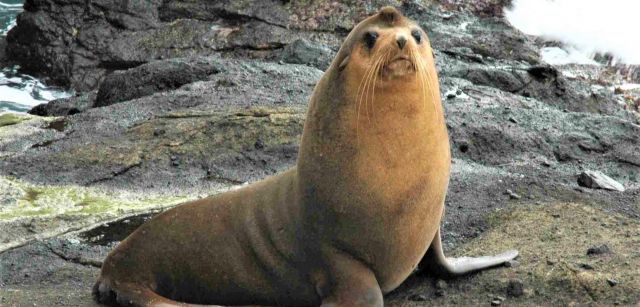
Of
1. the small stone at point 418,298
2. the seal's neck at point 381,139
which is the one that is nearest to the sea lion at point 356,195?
the seal's neck at point 381,139

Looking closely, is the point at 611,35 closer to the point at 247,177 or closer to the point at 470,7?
the point at 470,7

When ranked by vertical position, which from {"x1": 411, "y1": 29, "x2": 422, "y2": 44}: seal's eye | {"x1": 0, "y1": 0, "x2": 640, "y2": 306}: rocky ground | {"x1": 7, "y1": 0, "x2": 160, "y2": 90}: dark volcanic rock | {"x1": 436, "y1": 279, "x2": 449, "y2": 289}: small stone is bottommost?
{"x1": 7, "y1": 0, "x2": 160, "y2": 90}: dark volcanic rock

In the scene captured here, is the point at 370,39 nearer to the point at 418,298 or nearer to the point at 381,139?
the point at 381,139

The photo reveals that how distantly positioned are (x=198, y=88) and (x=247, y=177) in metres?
2.43

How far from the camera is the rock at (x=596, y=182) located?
688 centimetres

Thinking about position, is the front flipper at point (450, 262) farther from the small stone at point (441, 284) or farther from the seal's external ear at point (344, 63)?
the seal's external ear at point (344, 63)

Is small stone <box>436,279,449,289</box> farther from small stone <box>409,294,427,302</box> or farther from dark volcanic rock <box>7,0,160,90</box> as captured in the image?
dark volcanic rock <box>7,0,160,90</box>

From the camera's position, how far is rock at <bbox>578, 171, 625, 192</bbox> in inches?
271

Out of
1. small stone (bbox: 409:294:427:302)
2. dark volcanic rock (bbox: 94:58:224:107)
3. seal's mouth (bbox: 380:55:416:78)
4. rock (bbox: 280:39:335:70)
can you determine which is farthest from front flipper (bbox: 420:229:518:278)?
rock (bbox: 280:39:335:70)

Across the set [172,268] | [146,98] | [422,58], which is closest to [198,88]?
[146,98]

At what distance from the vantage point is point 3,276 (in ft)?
18.6

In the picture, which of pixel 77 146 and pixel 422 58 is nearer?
pixel 422 58

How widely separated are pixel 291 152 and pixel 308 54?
404 centimetres

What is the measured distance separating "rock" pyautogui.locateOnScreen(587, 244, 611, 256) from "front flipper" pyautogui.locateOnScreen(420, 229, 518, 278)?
0.37 metres
